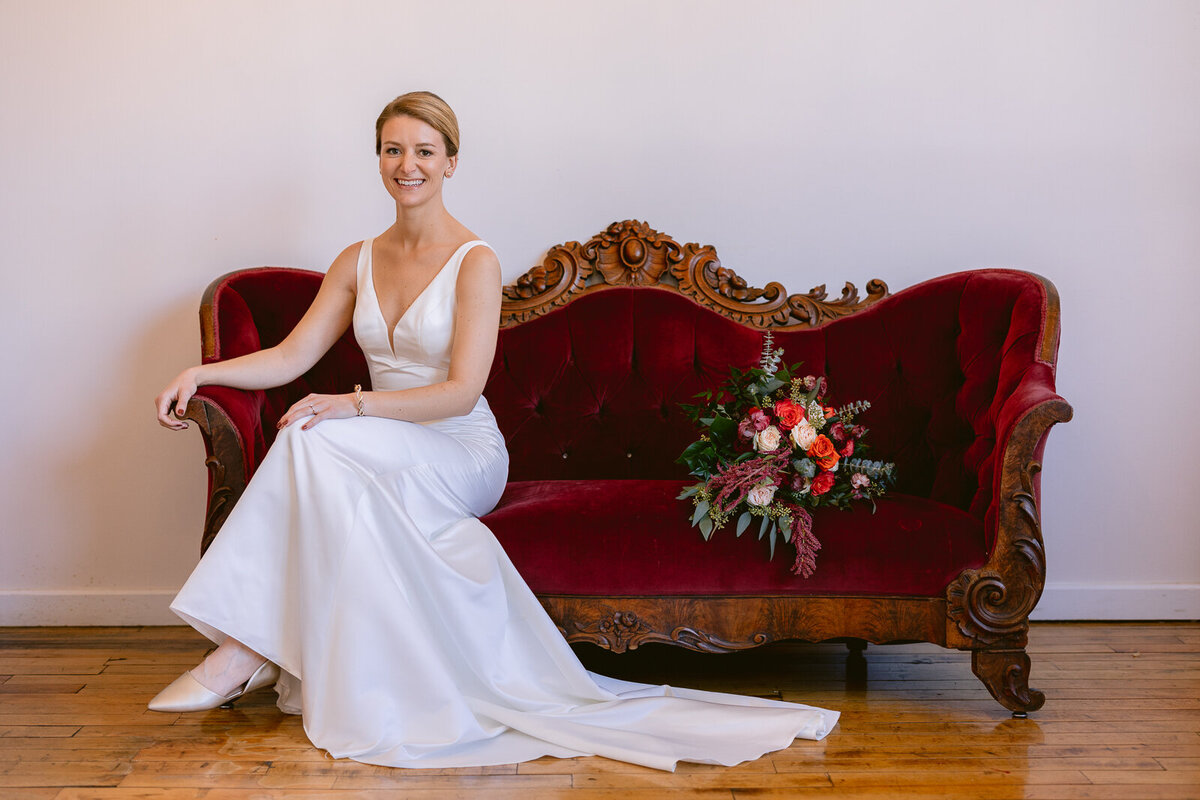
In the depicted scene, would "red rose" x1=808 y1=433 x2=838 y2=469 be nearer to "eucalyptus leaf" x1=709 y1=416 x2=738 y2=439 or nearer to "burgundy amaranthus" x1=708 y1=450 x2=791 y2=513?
"burgundy amaranthus" x1=708 y1=450 x2=791 y2=513

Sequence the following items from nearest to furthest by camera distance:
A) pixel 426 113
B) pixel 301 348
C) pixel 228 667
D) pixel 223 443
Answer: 1. pixel 228 667
2. pixel 223 443
3. pixel 426 113
4. pixel 301 348

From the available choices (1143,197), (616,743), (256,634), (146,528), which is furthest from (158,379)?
(1143,197)

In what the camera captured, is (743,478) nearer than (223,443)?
Yes

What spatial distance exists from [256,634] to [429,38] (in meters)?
2.02

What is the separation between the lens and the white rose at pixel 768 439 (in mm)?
2482

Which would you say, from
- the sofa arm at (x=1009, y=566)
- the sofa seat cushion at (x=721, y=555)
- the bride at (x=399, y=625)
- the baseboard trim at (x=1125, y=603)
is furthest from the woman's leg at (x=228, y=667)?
the baseboard trim at (x=1125, y=603)

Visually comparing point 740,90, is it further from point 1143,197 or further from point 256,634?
point 256,634

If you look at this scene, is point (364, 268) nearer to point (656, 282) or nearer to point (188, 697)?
point (656, 282)

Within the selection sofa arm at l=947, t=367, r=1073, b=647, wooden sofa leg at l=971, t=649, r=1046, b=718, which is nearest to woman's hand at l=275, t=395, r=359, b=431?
sofa arm at l=947, t=367, r=1073, b=647

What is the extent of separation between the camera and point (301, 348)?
9.36 ft

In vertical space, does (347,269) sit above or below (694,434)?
above

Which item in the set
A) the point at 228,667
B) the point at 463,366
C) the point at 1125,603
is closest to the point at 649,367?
the point at 463,366

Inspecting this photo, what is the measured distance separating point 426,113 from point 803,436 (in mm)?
1304

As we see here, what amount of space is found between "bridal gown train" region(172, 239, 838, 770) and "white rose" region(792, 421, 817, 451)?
0.64 meters
